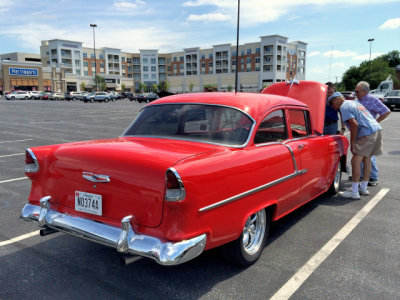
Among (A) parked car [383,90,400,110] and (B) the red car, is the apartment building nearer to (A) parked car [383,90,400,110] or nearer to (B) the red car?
(A) parked car [383,90,400,110]

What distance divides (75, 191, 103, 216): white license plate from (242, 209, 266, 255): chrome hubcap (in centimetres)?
139

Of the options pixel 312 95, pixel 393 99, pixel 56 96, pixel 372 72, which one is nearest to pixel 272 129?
pixel 312 95

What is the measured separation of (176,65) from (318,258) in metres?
121

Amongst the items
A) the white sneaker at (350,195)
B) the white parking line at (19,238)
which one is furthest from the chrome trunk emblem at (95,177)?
the white sneaker at (350,195)

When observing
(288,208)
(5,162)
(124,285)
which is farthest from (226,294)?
(5,162)

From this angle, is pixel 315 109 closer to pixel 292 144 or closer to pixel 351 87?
pixel 292 144

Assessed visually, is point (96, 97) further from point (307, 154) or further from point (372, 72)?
point (372, 72)

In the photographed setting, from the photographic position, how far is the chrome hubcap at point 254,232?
3.25m

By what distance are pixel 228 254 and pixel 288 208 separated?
3.52ft

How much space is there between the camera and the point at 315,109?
19.1 ft

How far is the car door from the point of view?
3928mm

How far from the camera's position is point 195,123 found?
3.64 m

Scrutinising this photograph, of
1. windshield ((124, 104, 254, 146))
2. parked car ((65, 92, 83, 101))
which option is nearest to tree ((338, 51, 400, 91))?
parked car ((65, 92, 83, 101))

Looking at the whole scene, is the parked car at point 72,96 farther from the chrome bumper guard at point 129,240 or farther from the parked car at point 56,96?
the chrome bumper guard at point 129,240
